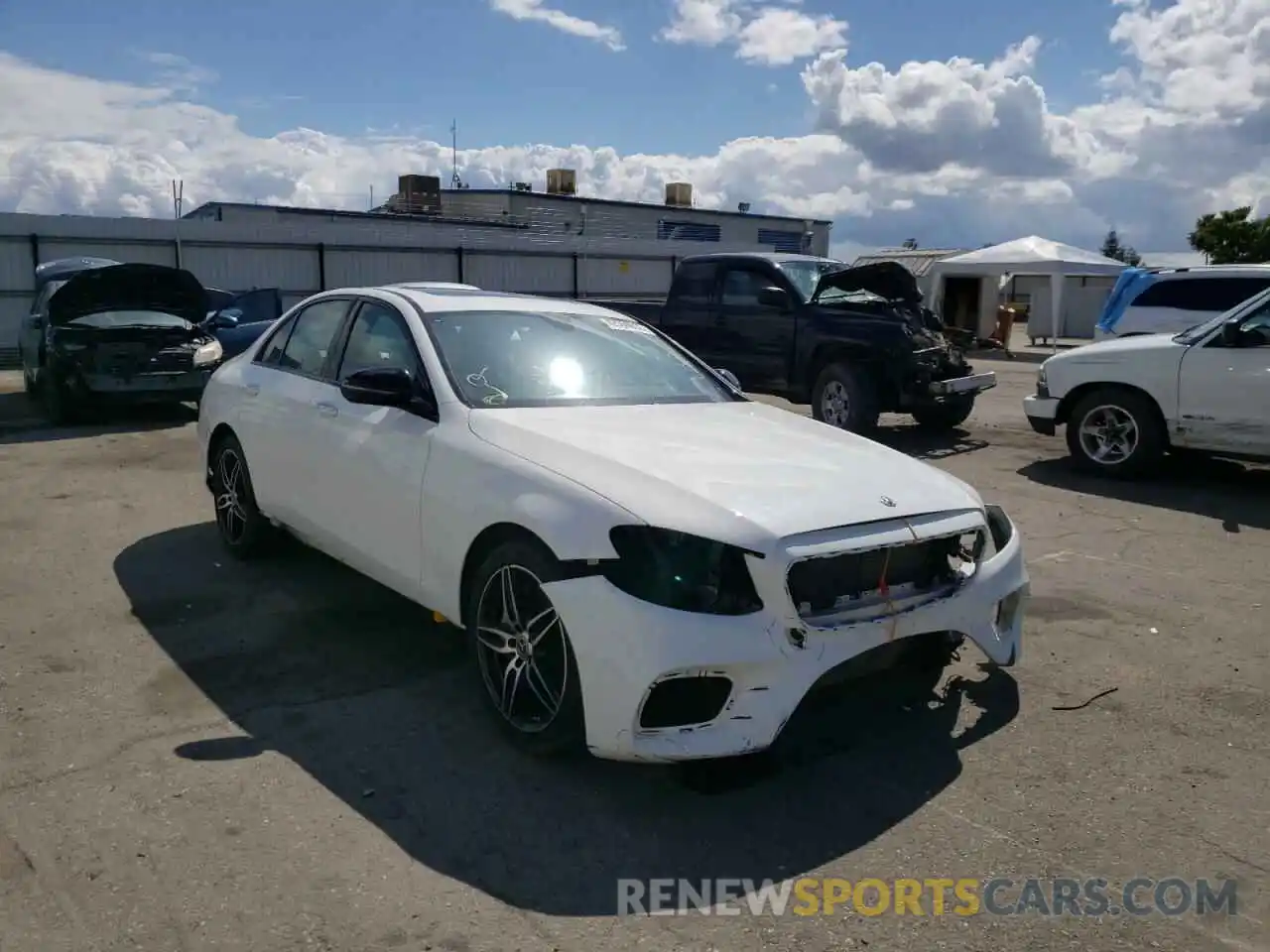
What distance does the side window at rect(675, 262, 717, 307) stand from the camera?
11.8 metres

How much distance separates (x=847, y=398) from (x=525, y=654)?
24.7 feet

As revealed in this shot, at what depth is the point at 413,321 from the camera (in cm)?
475

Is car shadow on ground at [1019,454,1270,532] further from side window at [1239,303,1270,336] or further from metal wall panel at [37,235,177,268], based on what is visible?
metal wall panel at [37,235,177,268]

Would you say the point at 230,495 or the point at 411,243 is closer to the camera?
the point at 230,495

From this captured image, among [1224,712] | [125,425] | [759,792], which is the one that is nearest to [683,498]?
[759,792]

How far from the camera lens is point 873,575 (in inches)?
139

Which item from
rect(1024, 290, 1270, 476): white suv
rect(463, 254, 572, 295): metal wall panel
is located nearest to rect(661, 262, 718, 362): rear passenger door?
rect(1024, 290, 1270, 476): white suv

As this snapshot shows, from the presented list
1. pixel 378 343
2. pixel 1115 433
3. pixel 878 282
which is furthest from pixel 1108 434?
pixel 378 343

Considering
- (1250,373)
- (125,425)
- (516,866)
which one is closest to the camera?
(516,866)

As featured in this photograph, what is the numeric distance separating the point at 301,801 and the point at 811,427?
2.56 m

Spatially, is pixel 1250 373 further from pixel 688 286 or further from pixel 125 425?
pixel 125 425

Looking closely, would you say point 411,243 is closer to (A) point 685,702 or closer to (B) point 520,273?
(B) point 520,273

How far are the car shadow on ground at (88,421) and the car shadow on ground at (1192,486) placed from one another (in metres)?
9.26

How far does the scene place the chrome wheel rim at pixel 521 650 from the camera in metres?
3.59
